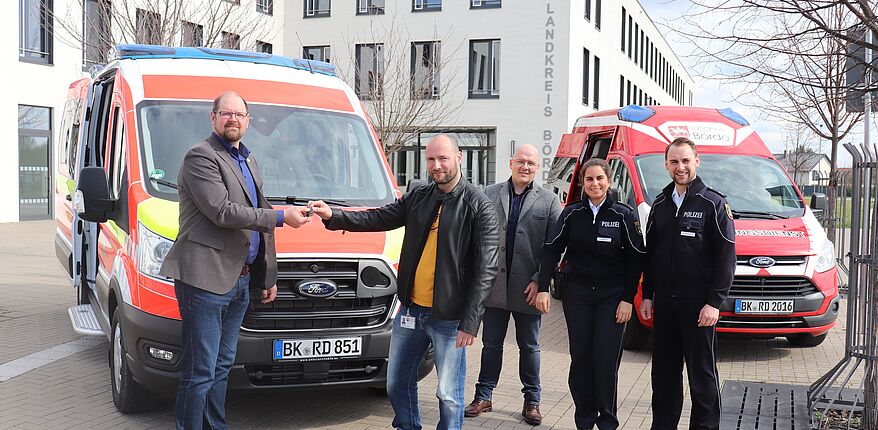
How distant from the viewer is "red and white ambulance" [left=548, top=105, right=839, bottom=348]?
780 centimetres

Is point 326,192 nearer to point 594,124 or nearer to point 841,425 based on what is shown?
point 841,425

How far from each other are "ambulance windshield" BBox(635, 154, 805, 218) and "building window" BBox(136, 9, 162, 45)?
11.3m

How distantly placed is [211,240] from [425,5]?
27.3 metres

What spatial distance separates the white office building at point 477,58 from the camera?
2903cm

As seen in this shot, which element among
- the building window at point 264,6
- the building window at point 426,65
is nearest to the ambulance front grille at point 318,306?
the building window at point 426,65

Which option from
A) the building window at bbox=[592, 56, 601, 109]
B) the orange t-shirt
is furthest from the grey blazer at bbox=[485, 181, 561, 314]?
the building window at bbox=[592, 56, 601, 109]

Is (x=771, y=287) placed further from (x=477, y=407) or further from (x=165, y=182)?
(x=165, y=182)

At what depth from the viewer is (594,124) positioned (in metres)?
11.1

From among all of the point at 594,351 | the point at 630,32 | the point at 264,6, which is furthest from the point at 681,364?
the point at 630,32

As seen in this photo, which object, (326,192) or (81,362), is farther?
(81,362)

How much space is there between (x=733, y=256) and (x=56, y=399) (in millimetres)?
4885

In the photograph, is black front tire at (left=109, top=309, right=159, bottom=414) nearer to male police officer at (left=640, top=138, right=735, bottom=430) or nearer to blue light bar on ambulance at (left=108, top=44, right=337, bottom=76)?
blue light bar on ambulance at (left=108, top=44, right=337, bottom=76)

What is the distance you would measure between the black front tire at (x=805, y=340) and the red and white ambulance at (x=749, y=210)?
0.01 metres

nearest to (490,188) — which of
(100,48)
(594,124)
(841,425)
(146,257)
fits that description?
(146,257)
